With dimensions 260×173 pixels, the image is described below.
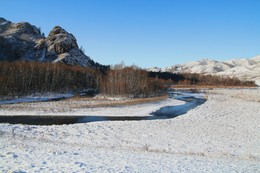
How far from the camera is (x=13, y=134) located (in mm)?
20938

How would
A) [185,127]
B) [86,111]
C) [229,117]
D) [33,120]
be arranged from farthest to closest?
[86,111] < [229,117] < [33,120] < [185,127]

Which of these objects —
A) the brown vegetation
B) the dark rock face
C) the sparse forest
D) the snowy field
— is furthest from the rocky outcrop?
the snowy field

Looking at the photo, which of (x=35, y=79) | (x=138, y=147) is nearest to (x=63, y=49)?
(x=35, y=79)

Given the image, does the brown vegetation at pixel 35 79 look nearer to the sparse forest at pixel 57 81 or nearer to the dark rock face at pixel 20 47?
the sparse forest at pixel 57 81

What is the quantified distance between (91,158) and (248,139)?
14897mm

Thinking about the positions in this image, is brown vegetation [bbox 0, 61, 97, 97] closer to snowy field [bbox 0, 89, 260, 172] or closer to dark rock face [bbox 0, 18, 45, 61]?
snowy field [bbox 0, 89, 260, 172]

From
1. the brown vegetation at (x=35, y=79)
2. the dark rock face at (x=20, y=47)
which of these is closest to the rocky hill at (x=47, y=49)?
the dark rock face at (x=20, y=47)

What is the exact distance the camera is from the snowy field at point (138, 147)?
12.1 m

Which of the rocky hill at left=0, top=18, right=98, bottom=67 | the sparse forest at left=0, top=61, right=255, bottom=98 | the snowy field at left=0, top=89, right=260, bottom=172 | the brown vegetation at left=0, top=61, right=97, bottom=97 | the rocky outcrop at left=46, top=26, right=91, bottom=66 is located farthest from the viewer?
the rocky hill at left=0, top=18, right=98, bottom=67

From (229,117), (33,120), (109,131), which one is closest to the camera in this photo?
(109,131)

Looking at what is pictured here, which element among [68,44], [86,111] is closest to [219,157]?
[86,111]

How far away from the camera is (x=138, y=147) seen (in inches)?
730

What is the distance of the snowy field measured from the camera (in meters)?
12.1

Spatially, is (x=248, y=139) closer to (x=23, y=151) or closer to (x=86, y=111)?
(x=23, y=151)
